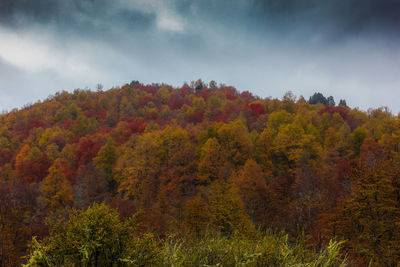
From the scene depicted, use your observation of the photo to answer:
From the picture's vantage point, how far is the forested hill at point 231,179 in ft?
70.9

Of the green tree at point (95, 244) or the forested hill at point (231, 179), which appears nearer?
the green tree at point (95, 244)

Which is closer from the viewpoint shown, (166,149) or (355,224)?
(355,224)

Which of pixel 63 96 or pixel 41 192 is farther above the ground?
pixel 63 96

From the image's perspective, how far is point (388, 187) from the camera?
2145 cm

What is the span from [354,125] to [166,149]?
50128mm

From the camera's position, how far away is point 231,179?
3856 cm

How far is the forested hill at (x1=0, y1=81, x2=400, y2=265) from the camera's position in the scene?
21.6m

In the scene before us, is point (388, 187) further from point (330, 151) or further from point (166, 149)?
point (166, 149)

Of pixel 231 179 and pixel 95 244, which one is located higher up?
pixel 95 244

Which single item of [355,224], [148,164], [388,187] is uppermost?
[148,164]

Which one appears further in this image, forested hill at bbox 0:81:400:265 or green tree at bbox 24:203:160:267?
forested hill at bbox 0:81:400:265

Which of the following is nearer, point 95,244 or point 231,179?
point 95,244

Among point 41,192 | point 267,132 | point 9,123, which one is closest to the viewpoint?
point 41,192

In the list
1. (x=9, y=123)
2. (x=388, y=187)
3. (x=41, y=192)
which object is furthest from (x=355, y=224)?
(x=9, y=123)
